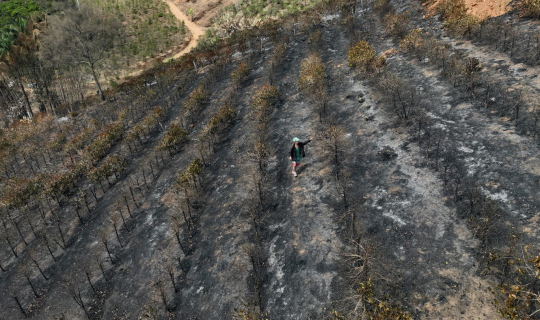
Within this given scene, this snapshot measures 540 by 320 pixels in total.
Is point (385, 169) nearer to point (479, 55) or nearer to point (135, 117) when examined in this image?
point (479, 55)

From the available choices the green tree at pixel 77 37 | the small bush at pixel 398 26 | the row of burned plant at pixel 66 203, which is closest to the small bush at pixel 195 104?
the row of burned plant at pixel 66 203

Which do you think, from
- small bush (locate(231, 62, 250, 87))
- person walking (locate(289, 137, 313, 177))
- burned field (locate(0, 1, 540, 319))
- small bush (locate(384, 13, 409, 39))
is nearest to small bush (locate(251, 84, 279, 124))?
burned field (locate(0, 1, 540, 319))

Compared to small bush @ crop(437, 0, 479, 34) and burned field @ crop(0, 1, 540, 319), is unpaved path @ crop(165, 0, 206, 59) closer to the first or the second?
burned field @ crop(0, 1, 540, 319)

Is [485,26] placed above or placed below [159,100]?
above

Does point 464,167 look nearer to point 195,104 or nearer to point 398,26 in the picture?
point 398,26

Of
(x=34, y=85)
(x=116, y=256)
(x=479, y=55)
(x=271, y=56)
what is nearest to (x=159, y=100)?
(x=271, y=56)
